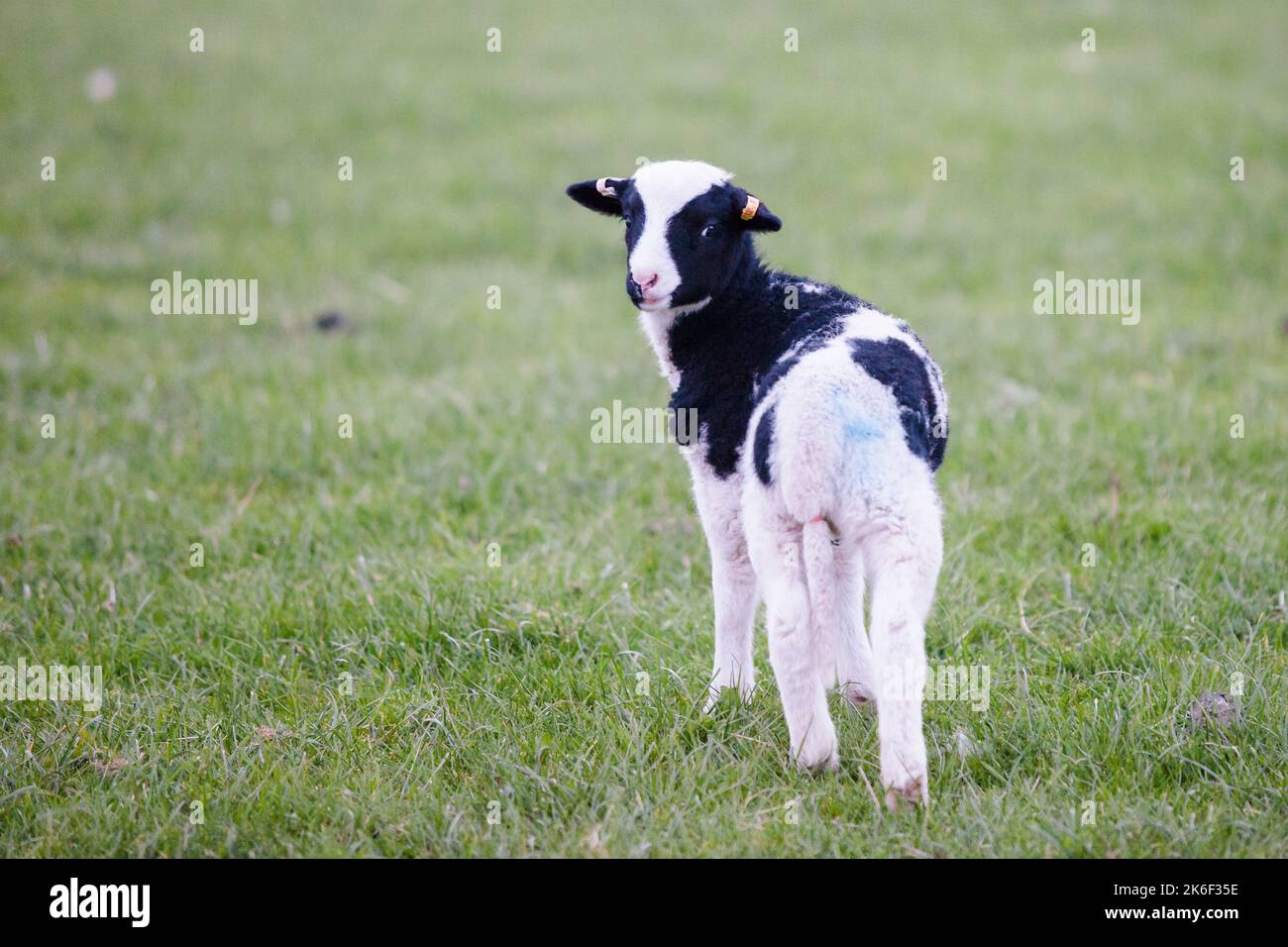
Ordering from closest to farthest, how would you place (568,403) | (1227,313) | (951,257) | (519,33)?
(568,403)
(1227,313)
(951,257)
(519,33)

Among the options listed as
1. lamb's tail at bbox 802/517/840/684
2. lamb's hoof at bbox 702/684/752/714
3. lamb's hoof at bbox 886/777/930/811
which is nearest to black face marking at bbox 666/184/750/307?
lamb's tail at bbox 802/517/840/684

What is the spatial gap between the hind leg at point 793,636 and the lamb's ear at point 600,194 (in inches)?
51.4

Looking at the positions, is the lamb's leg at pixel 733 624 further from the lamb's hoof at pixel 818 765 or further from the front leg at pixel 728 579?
the lamb's hoof at pixel 818 765

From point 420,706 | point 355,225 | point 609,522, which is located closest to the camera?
point 420,706

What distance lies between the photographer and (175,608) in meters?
5.00

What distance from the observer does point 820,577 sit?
352 centimetres

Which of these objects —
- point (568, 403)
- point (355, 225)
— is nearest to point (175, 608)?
point (568, 403)

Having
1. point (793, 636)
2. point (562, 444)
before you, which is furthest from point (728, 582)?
point (562, 444)

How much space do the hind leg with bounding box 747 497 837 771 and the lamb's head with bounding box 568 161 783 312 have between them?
798 mm

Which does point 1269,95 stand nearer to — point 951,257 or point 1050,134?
point 1050,134

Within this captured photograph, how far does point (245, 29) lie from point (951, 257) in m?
9.97

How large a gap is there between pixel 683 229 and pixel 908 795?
1885 millimetres

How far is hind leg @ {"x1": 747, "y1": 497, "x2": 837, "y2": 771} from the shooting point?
3545 millimetres
